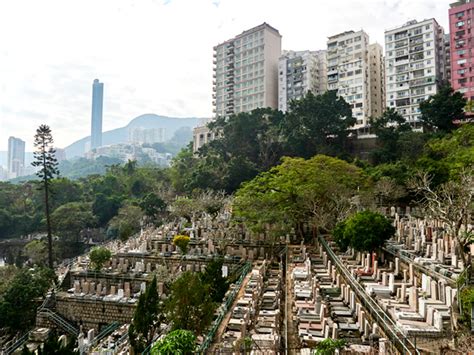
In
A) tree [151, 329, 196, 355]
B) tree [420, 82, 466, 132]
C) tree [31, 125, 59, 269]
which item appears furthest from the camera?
tree [420, 82, 466, 132]

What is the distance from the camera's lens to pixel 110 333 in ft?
60.2

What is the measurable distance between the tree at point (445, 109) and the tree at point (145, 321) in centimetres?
3681

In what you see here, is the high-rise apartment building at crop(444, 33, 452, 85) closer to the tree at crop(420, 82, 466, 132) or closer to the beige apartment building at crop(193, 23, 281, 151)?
the tree at crop(420, 82, 466, 132)

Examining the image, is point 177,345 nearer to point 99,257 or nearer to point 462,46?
point 99,257

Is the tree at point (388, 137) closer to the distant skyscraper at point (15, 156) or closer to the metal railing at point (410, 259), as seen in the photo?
the metal railing at point (410, 259)

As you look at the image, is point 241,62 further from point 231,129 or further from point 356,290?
point 356,290

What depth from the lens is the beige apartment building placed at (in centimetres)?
6594

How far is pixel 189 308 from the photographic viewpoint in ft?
34.3

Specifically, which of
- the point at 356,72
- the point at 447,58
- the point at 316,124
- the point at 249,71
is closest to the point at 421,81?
the point at 447,58

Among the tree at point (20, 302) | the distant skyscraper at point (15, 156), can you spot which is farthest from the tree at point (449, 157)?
the distant skyscraper at point (15, 156)

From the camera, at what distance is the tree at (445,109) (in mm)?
37625

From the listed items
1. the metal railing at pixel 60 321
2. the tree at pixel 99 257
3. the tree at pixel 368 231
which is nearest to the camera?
the tree at pixel 368 231

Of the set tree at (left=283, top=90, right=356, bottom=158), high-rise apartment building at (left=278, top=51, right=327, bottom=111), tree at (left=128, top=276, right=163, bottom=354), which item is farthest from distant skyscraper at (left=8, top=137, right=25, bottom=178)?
tree at (left=128, top=276, right=163, bottom=354)

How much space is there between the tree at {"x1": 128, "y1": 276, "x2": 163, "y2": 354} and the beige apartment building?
51431mm
